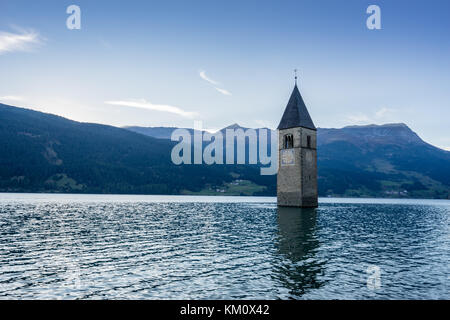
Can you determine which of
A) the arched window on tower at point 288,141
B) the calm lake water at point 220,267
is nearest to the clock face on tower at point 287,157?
the arched window on tower at point 288,141

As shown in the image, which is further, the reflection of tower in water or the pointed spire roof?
the pointed spire roof

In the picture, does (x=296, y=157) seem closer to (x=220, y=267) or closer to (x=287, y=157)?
(x=287, y=157)

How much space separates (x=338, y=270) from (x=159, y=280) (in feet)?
34.7

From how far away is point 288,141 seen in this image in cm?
8462

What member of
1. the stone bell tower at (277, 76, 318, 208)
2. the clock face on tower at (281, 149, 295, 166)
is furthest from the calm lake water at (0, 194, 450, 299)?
the clock face on tower at (281, 149, 295, 166)

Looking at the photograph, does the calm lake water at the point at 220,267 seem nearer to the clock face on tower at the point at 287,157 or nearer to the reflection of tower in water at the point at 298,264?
the reflection of tower in water at the point at 298,264

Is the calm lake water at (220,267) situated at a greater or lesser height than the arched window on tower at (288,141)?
lesser

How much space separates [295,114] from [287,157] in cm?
1111

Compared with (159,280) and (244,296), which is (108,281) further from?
(244,296)

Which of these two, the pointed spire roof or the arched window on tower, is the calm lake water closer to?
the arched window on tower

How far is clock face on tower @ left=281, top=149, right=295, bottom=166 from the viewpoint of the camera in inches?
3243

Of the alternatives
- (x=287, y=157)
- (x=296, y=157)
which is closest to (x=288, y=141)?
(x=287, y=157)

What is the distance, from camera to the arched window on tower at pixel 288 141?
275ft
